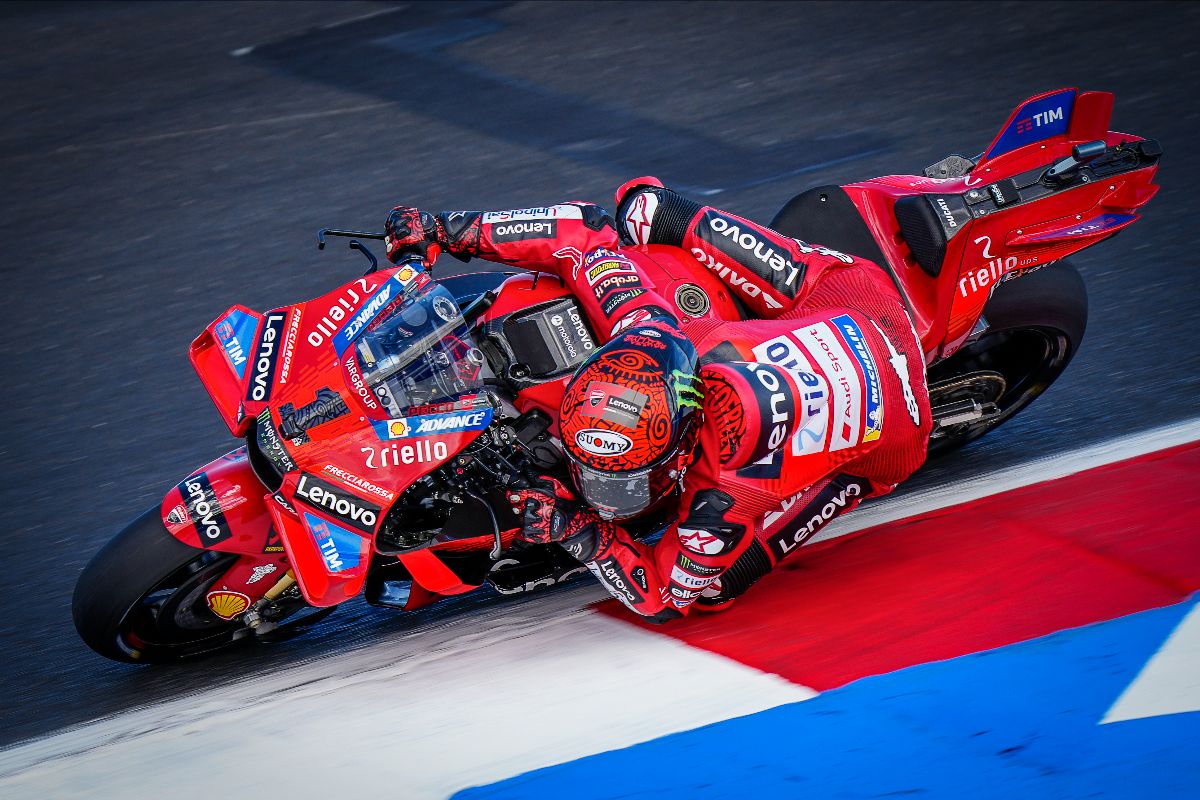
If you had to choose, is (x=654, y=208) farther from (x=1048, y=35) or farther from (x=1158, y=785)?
(x=1048, y=35)

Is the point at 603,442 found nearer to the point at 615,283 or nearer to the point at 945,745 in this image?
the point at 615,283

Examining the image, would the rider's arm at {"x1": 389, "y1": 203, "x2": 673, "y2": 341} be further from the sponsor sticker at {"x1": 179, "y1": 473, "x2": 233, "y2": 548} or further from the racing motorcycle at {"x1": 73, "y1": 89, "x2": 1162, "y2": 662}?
the sponsor sticker at {"x1": 179, "y1": 473, "x2": 233, "y2": 548}

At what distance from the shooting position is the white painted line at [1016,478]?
445cm

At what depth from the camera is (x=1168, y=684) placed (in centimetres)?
338

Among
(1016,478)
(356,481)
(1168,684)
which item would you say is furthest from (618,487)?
(1016,478)

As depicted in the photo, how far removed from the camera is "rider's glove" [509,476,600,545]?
3.35 meters

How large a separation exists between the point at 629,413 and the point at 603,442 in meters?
0.10

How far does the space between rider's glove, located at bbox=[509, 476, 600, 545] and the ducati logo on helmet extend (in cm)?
32

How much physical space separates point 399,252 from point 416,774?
1.61 meters

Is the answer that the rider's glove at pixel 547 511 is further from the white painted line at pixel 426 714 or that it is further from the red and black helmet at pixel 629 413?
the white painted line at pixel 426 714

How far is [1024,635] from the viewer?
3.64m

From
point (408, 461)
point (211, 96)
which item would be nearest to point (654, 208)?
point (408, 461)

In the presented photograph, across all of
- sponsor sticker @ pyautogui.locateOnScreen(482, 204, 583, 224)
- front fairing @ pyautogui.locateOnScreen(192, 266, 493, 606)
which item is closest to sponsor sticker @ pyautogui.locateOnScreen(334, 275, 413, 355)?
front fairing @ pyautogui.locateOnScreen(192, 266, 493, 606)

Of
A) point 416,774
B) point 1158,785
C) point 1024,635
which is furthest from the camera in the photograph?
point 1024,635
